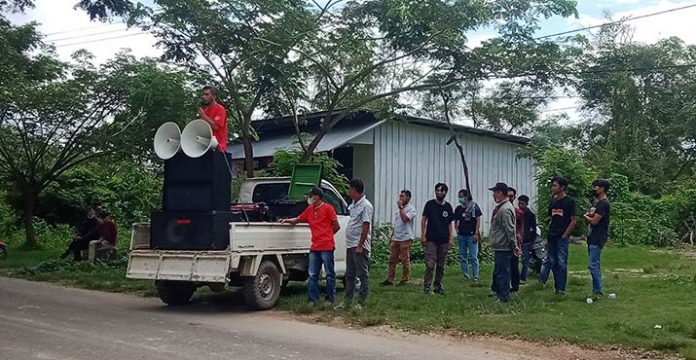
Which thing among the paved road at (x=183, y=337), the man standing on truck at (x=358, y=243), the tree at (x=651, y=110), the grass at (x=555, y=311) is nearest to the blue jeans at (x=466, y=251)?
the grass at (x=555, y=311)

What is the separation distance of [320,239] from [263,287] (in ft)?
3.45

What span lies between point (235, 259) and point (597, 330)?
4.56 metres

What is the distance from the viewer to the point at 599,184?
1053cm

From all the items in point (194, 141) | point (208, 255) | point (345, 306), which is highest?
point (194, 141)

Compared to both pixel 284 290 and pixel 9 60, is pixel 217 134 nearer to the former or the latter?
pixel 284 290

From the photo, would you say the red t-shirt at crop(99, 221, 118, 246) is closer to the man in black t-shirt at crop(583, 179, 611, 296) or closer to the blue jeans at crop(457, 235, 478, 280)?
the blue jeans at crop(457, 235, 478, 280)

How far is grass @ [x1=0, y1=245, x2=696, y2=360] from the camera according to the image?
26.5ft

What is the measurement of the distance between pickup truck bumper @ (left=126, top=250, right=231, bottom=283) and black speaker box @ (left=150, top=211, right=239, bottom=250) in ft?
0.51

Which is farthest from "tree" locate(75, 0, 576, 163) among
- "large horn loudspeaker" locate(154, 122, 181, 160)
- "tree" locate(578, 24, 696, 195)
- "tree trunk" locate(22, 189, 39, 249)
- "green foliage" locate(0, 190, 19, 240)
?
"tree" locate(578, 24, 696, 195)

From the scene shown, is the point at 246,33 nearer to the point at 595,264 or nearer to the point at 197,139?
the point at 197,139

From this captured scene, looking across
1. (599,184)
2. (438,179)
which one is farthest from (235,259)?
(438,179)

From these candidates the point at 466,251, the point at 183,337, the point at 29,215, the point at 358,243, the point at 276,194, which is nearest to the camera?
the point at 183,337

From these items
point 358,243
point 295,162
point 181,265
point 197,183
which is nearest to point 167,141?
point 197,183

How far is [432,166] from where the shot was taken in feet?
71.9
